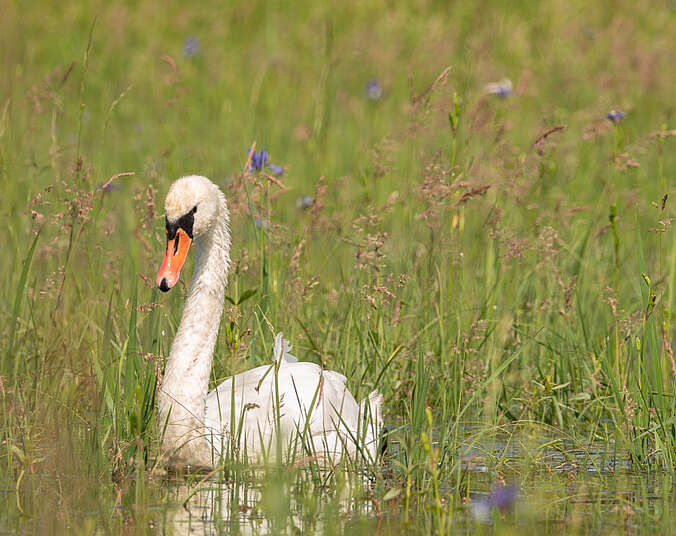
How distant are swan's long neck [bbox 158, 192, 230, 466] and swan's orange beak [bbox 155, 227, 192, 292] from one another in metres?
0.30

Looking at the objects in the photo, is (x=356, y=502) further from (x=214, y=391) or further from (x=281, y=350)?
(x=214, y=391)

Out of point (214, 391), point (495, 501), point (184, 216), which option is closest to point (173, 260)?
point (184, 216)

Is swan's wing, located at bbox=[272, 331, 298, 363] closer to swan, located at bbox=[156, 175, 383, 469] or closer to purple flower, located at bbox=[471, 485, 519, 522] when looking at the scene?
swan, located at bbox=[156, 175, 383, 469]

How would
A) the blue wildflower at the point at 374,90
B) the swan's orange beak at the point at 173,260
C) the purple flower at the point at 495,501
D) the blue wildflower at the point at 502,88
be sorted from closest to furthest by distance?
the purple flower at the point at 495,501 → the swan's orange beak at the point at 173,260 → the blue wildflower at the point at 502,88 → the blue wildflower at the point at 374,90

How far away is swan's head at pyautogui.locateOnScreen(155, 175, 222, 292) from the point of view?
5.34 metres

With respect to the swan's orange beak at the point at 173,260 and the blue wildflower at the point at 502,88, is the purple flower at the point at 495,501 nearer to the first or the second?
the swan's orange beak at the point at 173,260

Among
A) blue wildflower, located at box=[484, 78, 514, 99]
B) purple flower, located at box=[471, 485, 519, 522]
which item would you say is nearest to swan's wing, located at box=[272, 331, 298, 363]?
purple flower, located at box=[471, 485, 519, 522]

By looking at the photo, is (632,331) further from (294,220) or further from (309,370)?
(294,220)

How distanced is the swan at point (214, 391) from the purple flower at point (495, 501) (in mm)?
511

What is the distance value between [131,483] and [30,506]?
1.48 ft

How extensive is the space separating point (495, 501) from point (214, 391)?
5.60ft

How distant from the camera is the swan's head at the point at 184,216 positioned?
17.5ft

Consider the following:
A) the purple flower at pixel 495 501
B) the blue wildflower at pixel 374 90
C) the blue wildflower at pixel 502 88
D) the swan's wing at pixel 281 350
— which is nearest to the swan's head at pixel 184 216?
the swan's wing at pixel 281 350

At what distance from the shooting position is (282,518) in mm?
4086
